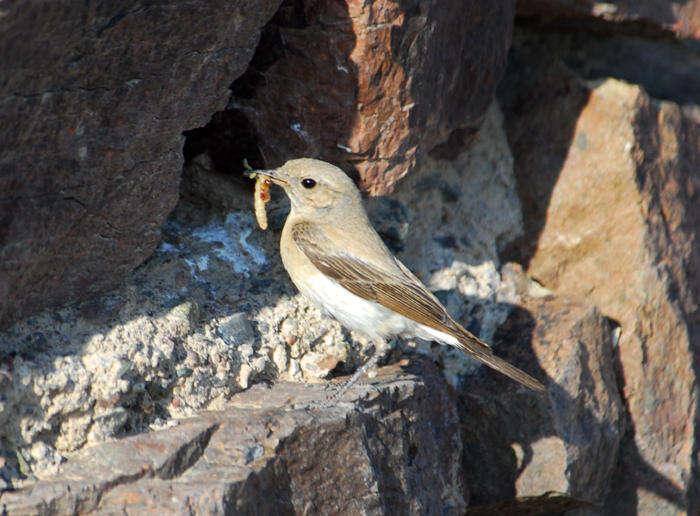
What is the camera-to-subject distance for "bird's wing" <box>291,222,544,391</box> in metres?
4.64

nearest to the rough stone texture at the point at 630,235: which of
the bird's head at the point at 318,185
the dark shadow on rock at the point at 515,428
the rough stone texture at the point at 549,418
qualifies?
the rough stone texture at the point at 549,418

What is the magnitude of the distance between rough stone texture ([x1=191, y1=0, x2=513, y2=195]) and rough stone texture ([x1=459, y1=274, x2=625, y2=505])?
1.45m

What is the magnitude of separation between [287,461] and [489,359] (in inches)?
56.8

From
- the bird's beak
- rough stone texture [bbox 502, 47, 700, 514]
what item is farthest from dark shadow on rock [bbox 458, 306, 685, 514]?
the bird's beak

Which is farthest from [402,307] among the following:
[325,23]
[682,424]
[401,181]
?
[682,424]

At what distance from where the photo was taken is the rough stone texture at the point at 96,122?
3.15 meters

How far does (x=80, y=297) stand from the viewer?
12.9ft

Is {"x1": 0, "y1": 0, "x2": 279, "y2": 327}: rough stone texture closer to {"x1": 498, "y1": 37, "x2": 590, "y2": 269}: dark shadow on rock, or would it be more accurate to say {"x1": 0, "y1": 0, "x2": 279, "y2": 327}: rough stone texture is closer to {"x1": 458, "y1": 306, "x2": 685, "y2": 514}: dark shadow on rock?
{"x1": 458, "y1": 306, "x2": 685, "y2": 514}: dark shadow on rock

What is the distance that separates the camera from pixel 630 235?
Answer: 5418mm

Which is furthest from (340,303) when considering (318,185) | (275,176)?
(275,176)

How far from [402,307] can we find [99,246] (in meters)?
1.75

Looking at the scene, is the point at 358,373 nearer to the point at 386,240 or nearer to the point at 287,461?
the point at 287,461

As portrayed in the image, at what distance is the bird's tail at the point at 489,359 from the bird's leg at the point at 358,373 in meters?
0.48

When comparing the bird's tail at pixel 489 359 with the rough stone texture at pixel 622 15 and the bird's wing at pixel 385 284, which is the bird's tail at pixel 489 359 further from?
the rough stone texture at pixel 622 15
